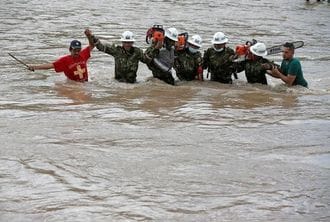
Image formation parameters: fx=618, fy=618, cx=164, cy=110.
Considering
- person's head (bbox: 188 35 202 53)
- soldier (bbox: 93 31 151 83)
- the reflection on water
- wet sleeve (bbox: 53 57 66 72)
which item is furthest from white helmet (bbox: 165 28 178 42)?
wet sleeve (bbox: 53 57 66 72)

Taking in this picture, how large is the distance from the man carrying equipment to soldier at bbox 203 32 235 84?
7.86 ft

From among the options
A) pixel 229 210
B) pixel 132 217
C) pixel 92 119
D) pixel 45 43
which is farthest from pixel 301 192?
pixel 45 43

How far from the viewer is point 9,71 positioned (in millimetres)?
14375

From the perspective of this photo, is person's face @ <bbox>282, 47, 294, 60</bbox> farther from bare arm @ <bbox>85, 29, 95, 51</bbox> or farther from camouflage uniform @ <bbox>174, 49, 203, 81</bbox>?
bare arm @ <bbox>85, 29, 95, 51</bbox>

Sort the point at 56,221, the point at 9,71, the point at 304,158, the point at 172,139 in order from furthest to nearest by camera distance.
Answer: the point at 9,71 < the point at 172,139 < the point at 304,158 < the point at 56,221

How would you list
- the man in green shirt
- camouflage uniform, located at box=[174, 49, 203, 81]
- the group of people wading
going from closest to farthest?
the man in green shirt
the group of people wading
camouflage uniform, located at box=[174, 49, 203, 81]

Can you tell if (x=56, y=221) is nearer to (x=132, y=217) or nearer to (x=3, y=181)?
(x=132, y=217)

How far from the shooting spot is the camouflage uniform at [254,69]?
12062 millimetres

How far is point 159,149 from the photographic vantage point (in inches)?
312

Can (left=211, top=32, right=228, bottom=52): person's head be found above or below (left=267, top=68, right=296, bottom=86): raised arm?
above

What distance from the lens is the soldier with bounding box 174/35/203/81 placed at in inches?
491

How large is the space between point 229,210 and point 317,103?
19.8 ft

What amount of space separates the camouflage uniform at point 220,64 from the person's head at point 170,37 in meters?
0.81


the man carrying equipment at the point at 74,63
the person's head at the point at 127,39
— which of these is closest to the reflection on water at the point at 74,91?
the man carrying equipment at the point at 74,63
